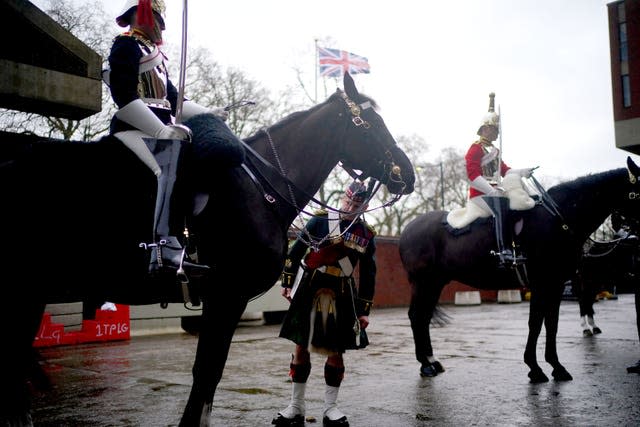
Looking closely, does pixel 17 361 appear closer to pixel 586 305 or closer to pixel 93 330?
pixel 93 330

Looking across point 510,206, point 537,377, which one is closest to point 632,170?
point 510,206

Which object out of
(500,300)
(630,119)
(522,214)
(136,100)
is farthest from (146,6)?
(630,119)

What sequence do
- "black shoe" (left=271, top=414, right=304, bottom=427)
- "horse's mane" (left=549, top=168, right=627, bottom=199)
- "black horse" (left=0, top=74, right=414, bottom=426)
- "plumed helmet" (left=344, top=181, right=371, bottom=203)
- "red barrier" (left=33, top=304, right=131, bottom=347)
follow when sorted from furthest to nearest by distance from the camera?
"red barrier" (left=33, top=304, right=131, bottom=347) → "horse's mane" (left=549, top=168, right=627, bottom=199) → "plumed helmet" (left=344, top=181, right=371, bottom=203) → "black shoe" (left=271, top=414, right=304, bottom=427) → "black horse" (left=0, top=74, right=414, bottom=426)

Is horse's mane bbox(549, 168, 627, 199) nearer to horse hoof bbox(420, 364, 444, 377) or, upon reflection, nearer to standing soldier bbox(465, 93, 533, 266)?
standing soldier bbox(465, 93, 533, 266)

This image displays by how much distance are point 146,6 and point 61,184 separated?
54.2 inches

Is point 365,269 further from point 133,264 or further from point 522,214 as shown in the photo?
point 522,214

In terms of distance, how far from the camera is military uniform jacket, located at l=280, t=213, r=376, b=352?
5.13 metres

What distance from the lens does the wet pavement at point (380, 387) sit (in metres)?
5.11

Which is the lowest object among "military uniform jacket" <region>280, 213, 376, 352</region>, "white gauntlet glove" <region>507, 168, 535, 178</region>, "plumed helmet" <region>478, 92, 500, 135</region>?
"military uniform jacket" <region>280, 213, 376, 352</region>

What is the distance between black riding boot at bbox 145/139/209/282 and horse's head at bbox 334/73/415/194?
165 cm

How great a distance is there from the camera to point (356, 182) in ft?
17.3

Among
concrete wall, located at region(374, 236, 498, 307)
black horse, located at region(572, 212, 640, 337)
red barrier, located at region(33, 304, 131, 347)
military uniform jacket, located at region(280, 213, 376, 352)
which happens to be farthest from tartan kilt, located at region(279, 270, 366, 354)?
concrete wall, located at region(374, 236, 498, 307)

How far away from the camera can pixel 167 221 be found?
3.59 metres

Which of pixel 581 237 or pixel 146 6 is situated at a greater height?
pixel 146 6
